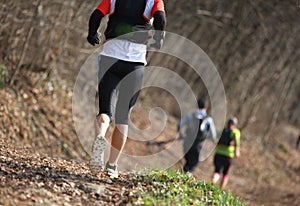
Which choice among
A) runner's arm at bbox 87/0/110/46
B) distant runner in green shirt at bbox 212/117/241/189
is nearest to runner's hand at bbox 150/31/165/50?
runner's arm at bbox 87/0/110/46

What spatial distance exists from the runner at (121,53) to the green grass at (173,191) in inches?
19.2

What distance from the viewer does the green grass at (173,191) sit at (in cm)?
555

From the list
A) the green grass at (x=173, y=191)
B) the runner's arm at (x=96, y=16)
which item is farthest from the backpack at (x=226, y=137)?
the runner's arm at (x=96, y=16)

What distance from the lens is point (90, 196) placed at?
548cm

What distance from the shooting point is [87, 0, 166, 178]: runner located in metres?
5.98

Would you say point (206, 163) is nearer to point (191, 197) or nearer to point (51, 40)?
point (51, 40)

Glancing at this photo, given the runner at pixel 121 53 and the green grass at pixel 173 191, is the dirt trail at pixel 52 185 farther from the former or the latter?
the runner at pixel 121 53

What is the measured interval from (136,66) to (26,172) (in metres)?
1.59

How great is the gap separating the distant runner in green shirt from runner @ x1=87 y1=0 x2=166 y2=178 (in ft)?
21.2

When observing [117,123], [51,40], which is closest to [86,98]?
[51,40]

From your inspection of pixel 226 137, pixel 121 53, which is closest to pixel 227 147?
pixel 226 137

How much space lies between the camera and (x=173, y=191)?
5953 mm

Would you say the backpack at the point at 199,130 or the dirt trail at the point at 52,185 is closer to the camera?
the dirt trail at the point at 52,185

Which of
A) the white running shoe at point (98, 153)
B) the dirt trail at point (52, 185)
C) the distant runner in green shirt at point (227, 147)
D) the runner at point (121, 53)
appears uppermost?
the runner at point (121, 53)
